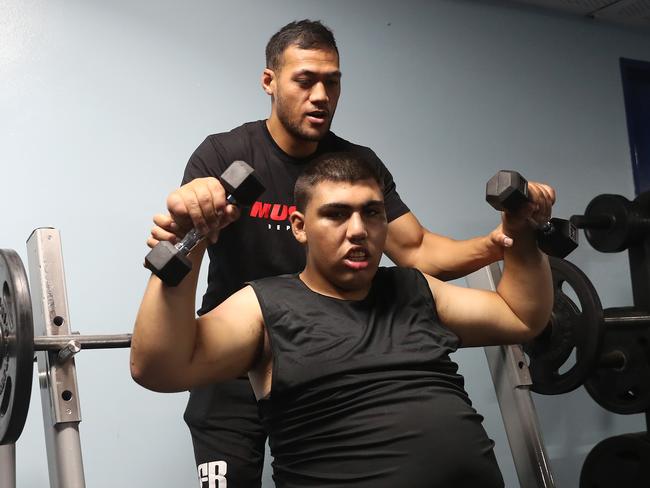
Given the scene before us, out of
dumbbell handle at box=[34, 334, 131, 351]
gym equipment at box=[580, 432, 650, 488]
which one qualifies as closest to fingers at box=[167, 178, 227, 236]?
dumbbell handle at box=[34, 334, 131, 351]

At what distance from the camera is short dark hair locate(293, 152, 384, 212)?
5.39 ft

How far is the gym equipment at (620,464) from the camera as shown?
2.53 metres

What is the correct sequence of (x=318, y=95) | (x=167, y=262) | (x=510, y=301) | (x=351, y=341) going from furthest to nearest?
(x=318, y=95), (x=510, y=301), (x=351, y=341), (x=167, y=262)

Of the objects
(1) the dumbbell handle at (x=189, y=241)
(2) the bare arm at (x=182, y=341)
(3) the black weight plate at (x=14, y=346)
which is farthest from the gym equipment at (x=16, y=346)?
(1) the dumbbell handle at (x=189, y=241)

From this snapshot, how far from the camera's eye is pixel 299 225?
1683 mm

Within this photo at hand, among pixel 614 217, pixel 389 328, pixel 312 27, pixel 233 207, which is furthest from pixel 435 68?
pixel 233 207

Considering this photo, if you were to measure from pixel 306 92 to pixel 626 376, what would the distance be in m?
1.50

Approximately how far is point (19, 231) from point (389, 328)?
47.8 inches

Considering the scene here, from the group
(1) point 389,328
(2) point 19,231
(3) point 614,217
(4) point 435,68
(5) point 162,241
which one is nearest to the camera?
(5) point 162,241

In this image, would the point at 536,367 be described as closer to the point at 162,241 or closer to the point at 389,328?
the point at 389,328

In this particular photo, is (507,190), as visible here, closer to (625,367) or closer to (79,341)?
(79,341)

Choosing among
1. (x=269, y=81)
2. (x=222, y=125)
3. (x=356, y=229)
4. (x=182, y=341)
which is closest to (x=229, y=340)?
(x=182, y=341)

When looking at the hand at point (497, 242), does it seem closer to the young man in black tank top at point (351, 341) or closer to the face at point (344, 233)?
the young man in black tank top at point (351, 341)

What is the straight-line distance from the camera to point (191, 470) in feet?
7.64
